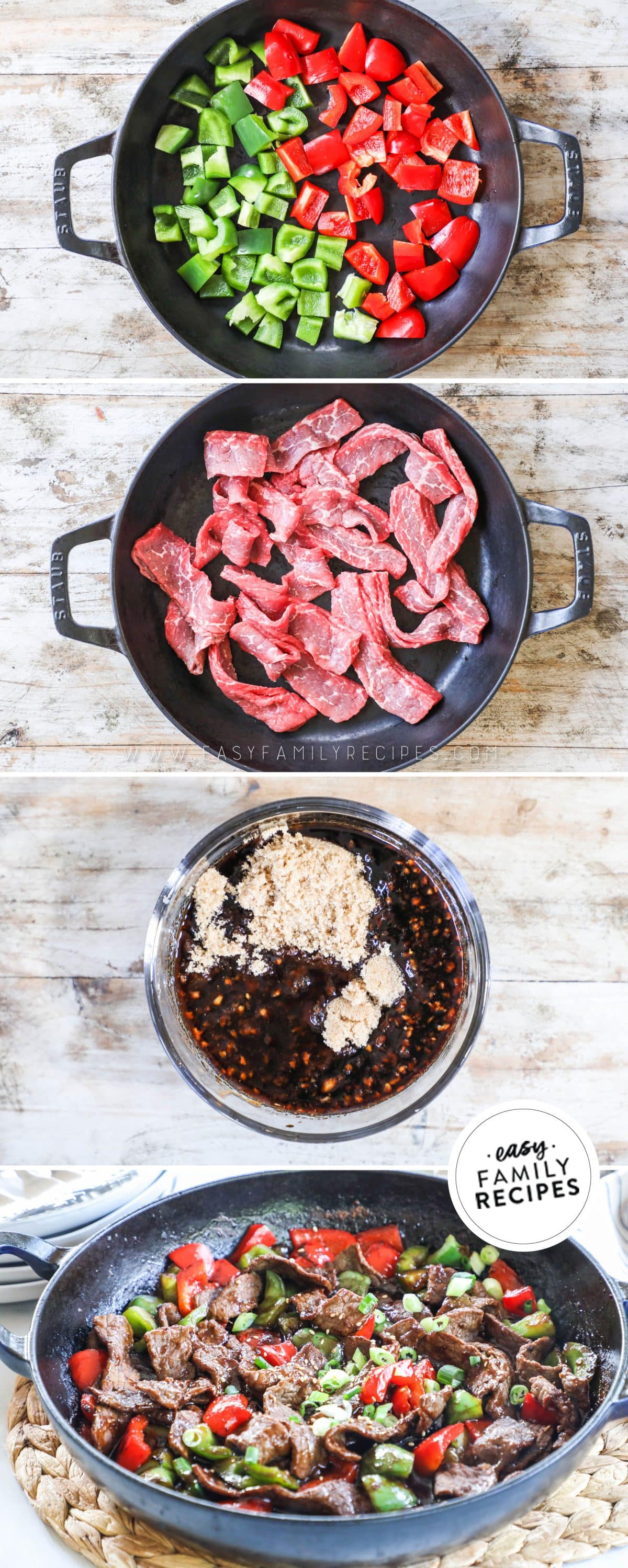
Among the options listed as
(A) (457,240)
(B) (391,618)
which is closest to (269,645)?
(B) (391,618)

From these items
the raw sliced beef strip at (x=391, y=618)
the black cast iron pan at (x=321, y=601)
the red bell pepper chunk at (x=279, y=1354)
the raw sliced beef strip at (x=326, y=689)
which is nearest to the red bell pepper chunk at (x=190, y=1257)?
the red bell pepper chunk at (x=279, y=1354)

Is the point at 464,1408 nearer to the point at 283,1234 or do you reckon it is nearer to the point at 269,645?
the point at 283,1234

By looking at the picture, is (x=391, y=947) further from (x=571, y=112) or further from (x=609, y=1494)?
(x=571, y=112)

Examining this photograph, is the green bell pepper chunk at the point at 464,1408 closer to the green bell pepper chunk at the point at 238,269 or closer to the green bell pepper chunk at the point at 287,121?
the green bell pepper chunk at the point at 238,269

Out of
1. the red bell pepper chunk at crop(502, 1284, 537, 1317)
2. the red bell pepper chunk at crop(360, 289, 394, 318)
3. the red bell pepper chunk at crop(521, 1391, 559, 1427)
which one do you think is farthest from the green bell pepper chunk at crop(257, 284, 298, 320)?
the red bell pepper chunk at crop(521, 1391, 559, 1427)

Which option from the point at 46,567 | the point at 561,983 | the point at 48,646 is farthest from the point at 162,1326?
the point at 46,567

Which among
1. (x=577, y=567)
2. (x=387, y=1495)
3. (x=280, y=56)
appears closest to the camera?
(x=387, y=1495)

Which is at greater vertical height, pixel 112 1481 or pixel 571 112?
pixel 571 112
